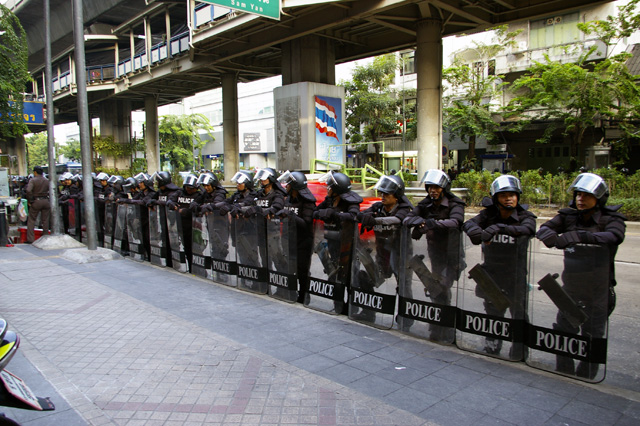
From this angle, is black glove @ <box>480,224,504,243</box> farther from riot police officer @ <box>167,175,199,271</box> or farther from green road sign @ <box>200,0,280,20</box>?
green road sign @ <box>200,0,280,20</box>

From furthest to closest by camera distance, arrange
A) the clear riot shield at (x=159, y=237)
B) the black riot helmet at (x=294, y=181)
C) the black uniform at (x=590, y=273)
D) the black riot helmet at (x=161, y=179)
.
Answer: the black riot helmet at (x=161, y=179), the clear riot shield at (x=159, y=237), the black riot helmet at (x=294, y=181), the black uniform at (x=590, y=273)

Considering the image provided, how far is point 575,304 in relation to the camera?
13.3 ft

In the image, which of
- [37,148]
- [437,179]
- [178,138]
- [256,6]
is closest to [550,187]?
[256,6]

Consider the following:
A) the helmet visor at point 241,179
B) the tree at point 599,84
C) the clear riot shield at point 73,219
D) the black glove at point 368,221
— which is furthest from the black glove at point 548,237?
the tree at point 599,84

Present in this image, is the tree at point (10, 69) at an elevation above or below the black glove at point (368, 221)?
above

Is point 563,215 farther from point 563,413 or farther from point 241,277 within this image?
point 241,277

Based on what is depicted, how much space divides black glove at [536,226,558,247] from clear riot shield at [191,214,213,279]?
5.51m

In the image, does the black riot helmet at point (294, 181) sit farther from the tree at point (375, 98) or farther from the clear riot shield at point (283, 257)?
the tree at point (375, 98)

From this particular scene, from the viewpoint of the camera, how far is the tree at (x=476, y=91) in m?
30.2

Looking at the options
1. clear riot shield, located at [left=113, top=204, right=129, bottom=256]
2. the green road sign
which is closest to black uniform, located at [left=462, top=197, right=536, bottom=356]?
clear riot shield, located at [left=113, top=204, right=129, bottom=256]

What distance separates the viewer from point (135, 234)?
10.2 metres

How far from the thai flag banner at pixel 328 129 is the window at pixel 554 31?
16.4 m

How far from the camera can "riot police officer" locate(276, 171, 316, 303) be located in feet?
21.8

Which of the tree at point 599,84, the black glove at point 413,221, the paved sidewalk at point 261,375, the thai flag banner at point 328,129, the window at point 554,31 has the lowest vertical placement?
the paved sidewalk at point 261,375
